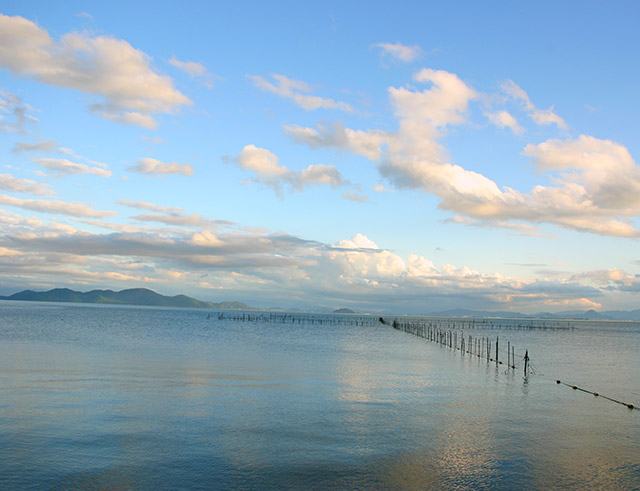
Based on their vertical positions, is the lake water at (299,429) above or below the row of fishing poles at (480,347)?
above

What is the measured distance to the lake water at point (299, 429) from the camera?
20219 millimetres

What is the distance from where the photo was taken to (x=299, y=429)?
87.5ft

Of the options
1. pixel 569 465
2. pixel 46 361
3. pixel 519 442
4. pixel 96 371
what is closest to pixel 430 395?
pixel 519 442

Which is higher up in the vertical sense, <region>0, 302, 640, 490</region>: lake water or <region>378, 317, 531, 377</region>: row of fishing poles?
<region>0, 302, 640, 490</region>: lake water

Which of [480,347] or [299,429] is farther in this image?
[480,347]

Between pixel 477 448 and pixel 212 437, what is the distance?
11.4 m

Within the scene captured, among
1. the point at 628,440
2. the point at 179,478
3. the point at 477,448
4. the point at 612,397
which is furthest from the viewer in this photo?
the point at 612,397

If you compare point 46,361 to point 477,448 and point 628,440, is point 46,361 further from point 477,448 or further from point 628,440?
point 628,440

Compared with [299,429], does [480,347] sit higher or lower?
lower

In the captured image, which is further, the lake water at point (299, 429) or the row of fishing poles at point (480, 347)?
the row of fishing poles at point (480, 347)

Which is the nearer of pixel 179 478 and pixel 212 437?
pixel 179 478

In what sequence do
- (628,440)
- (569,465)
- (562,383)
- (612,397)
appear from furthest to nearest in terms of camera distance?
(562,383) → (612,397) → (628,440) → (569,465)

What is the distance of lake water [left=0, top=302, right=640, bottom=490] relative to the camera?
2022 cm

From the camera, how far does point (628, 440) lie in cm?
2716
